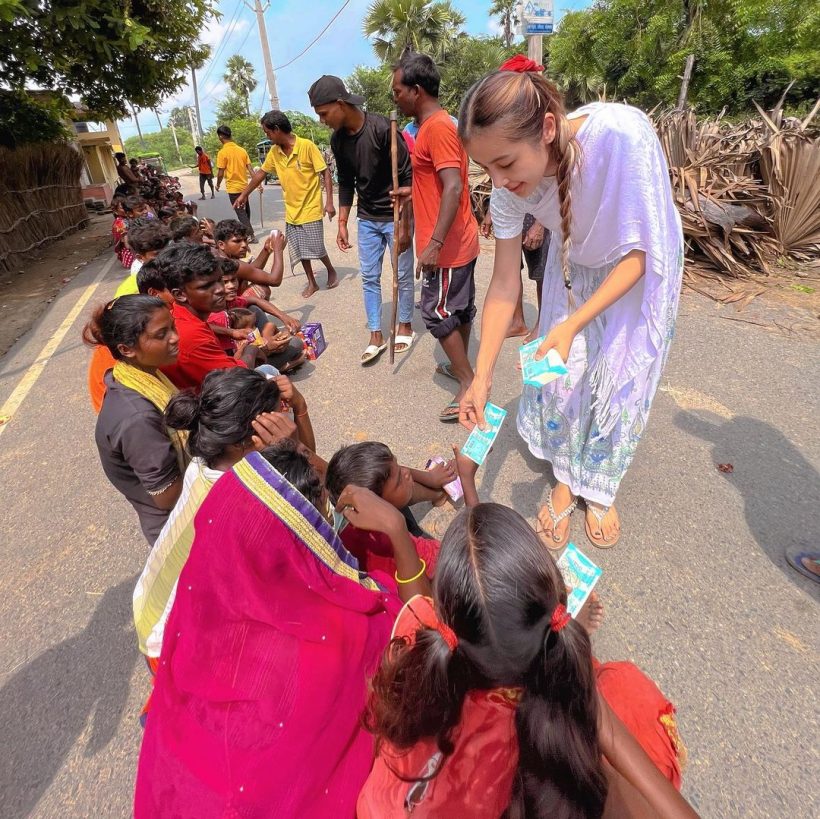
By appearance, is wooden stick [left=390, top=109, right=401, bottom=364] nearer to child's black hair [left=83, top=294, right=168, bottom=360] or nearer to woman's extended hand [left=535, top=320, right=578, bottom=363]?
child's black hair [left=83, top=294, right=168, bottom=360]

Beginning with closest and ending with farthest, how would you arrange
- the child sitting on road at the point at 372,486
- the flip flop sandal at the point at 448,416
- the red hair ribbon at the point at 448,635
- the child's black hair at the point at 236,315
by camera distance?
the red hair ribbon at the point at 448,635
the child sitting on road at the point at 372,486
the flip flop sandal at the point at 448,416
the child's black hair at the point at 236,315

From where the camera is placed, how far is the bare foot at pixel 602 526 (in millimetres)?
2205

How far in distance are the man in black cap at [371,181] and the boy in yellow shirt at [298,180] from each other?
1158mm

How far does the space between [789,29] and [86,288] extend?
910 inches

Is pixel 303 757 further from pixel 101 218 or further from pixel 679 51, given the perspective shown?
pixel 679 51

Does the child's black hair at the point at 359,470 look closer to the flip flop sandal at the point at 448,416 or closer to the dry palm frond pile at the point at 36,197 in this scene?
the flip flop sandal at the point at 448,416

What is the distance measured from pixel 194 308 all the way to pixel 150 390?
1201 millimetres

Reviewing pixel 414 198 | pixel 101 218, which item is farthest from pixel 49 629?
pixel 101 218

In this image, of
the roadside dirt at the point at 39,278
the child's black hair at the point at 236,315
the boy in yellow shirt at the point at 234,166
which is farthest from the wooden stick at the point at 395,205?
the boy in yellow shirt at the point at 234,166

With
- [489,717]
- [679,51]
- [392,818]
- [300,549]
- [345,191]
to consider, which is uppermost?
[679,51]

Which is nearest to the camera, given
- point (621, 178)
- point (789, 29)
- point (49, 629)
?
point (621, 178)

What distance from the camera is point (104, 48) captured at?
7434 mm

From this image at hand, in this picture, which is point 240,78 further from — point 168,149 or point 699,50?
point 699,50

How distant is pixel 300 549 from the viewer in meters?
1.20
